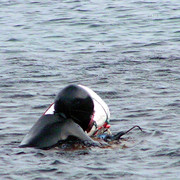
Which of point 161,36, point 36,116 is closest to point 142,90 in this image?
point 36,116

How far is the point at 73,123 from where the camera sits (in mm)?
9727

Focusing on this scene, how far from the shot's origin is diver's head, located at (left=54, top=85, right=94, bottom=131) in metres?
9.84

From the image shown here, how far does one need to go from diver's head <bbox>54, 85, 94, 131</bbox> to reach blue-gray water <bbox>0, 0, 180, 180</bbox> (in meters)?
0.76

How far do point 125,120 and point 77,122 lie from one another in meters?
1.88

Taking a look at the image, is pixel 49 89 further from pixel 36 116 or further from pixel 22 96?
pixel 36 116

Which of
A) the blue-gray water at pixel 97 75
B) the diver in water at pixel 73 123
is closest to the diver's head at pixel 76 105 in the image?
the diver in water at pixel 73 123

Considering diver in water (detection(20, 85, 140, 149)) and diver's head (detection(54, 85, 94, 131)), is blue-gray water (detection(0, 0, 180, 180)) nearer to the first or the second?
diver in water (detection(20, 85, 140, 149))

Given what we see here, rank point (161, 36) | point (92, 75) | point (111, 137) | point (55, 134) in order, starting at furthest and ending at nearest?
point (161, 36) < point (92, 75) < point (111, 137) < point (55, 134)

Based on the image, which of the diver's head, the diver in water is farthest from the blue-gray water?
the diver's head

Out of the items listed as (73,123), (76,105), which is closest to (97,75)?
(76,105)

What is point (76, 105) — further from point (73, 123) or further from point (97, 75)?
point (97, 75)

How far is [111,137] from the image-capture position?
1017cm

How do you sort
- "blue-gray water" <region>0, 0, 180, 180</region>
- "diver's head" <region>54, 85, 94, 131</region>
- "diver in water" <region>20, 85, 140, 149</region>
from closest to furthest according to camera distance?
"blue-gray water" <region>0, 0, 180, 180</region> → "diver in water" <region>20, 85, 140, 149</region> → "diver's head" <region>54, 85, 94, 131</region>

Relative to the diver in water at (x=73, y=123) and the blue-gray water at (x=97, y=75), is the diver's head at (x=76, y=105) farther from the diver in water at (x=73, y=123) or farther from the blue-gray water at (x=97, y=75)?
the blue-gray water at (x=97, y=75)
